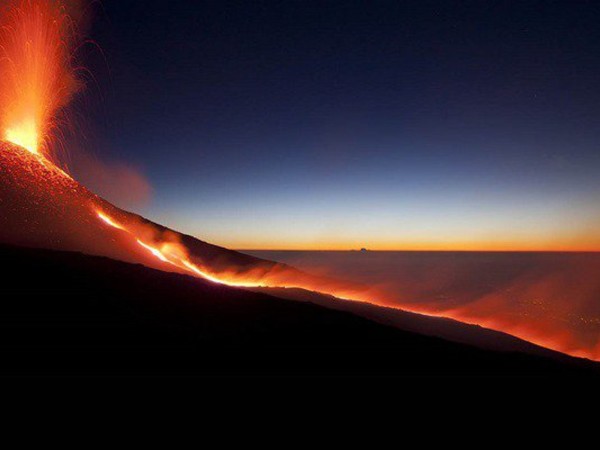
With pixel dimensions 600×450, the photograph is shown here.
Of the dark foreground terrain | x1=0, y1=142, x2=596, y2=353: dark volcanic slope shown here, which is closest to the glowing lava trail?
x1=0, y1=142, x2=596, y2=353: dark volcanic slope

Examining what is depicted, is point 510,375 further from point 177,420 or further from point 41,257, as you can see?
point 41,257

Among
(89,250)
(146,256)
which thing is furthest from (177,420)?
(146,256)

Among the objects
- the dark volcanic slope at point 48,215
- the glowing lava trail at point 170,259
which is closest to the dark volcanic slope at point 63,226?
the dark volcanic slope at point 48,215

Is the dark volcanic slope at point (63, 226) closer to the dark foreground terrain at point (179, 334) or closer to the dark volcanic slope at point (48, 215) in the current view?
the dark volcanic slope at point (48, 215)

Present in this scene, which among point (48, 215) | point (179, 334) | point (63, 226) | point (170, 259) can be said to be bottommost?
point (179, 334)

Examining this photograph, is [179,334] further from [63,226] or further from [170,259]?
[170,259]

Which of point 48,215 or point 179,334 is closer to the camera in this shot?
point 179,334

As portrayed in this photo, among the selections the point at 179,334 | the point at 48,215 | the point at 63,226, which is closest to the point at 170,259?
the point at 63,226

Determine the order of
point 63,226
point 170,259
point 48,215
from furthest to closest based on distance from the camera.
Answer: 1. point 170,259
2. point 48,215
3. point 63,226

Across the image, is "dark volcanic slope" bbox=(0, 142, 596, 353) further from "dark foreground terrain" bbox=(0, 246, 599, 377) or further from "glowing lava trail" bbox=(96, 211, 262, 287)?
"dark foreground terrain" bbox=(0, 246, 599, 377)
